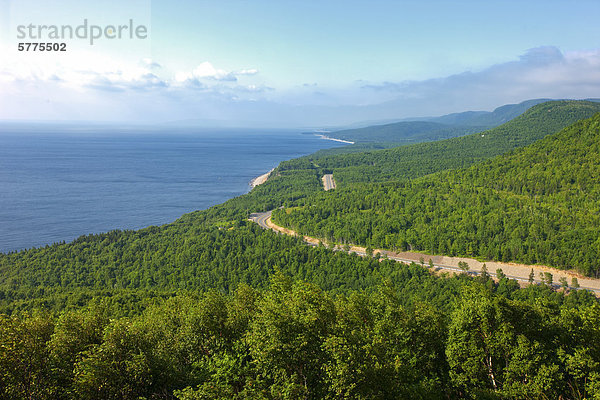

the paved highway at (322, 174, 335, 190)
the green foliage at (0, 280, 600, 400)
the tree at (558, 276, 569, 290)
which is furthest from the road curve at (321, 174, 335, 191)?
the green foliage at (0, 280, 600, 400)

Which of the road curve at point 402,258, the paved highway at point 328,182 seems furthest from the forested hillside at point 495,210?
the paved highway at point 328,182

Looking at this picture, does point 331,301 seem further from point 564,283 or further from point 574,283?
point 574,283

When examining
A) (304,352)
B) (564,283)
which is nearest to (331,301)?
(304,352)

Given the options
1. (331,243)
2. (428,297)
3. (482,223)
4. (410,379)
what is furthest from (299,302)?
(482,223)

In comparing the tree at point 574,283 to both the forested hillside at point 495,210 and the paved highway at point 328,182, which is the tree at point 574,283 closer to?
the forested hillside at point 495,210

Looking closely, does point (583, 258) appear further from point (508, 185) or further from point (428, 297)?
point (508, 185)

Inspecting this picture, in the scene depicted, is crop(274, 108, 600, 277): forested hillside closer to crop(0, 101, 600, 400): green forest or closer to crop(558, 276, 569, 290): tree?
crop(0, 101, 600, 400): green forest
